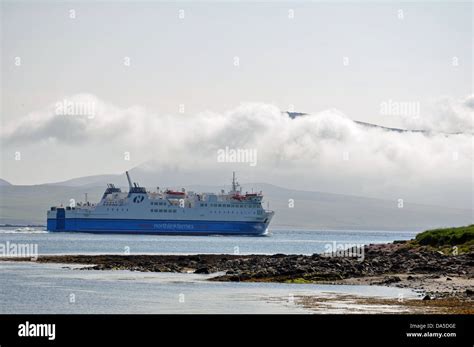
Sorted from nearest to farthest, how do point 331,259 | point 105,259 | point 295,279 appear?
point 295,279 < point 331,259 < point 105,259

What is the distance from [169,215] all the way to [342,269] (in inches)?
3177

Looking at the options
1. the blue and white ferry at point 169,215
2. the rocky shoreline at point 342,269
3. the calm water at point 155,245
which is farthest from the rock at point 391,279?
the blue and white ferry at point 169,215

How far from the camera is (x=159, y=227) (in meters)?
118

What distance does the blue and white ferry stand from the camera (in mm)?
117562

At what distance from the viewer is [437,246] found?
51.6 meters

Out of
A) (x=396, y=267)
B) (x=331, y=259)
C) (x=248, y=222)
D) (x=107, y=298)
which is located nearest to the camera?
(x=107, y=298)

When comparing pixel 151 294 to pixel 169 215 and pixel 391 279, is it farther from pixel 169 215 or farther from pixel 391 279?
pixel 169 215

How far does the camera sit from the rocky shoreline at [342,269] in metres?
33.3

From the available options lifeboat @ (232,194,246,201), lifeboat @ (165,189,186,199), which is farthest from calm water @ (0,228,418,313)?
lifeboat @ (165,189,186,199)
